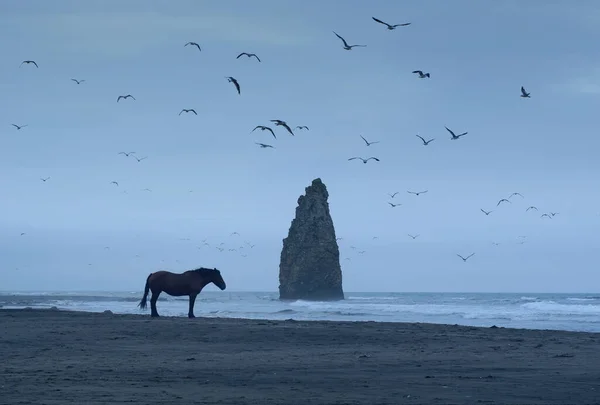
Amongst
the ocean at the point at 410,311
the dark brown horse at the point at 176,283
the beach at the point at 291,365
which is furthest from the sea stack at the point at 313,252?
the beach at the point at 291,365

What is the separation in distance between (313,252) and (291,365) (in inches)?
2673

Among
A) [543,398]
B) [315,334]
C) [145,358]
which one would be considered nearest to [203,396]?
[543,398]

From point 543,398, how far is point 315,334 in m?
10.9

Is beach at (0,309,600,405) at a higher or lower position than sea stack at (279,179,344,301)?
lower

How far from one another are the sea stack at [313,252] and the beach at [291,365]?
56.6m

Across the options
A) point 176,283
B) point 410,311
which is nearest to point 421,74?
point 176,283

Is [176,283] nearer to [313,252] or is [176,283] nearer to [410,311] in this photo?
[410,311]

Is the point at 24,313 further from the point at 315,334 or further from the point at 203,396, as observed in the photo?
the point at 203,396

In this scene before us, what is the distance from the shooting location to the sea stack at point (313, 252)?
81438mm

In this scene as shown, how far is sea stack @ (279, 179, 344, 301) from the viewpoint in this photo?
81.4 m

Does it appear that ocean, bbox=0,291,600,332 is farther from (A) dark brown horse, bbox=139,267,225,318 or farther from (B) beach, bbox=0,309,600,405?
(B) beach, bbox=0,309,600,405

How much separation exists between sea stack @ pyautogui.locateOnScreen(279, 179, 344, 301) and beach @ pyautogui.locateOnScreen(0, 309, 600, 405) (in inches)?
2227

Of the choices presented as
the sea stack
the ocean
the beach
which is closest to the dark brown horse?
the beach

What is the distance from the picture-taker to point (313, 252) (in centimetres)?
8281
